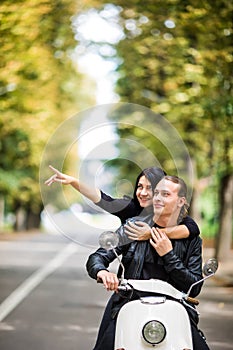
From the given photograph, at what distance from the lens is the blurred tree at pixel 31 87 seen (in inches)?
837

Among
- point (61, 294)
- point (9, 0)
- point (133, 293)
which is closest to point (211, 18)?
point (9, 0)

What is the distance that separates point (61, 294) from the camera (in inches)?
632

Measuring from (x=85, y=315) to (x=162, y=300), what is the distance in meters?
7.65

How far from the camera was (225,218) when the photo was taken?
2384 centimetres

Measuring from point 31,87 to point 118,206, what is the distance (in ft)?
99.6

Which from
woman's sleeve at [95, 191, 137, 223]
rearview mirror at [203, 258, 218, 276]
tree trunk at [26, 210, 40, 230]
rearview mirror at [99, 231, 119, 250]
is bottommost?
tree trunk at [26, 210, 40, 230]

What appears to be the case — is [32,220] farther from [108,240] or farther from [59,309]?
[108,240]

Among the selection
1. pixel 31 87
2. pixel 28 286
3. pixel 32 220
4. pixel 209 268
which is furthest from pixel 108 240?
pixel 32 220

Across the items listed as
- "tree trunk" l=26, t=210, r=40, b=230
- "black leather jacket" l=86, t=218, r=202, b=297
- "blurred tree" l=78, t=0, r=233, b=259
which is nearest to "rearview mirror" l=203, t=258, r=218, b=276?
"black leather jacket" l=86, t=218, r=202, b=297

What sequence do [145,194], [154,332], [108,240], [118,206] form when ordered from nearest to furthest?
[108,240]
[154,332]
[145,194]
[118,206]

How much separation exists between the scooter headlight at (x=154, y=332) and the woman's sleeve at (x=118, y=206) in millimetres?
782

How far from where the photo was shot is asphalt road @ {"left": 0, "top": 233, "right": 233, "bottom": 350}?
10.3m

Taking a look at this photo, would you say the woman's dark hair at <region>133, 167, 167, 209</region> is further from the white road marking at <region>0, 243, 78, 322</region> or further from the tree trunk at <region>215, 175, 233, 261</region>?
the tree trunk at <region>215, 175, 233, 261</region>

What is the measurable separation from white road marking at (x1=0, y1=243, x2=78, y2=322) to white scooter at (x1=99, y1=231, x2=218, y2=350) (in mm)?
6944
